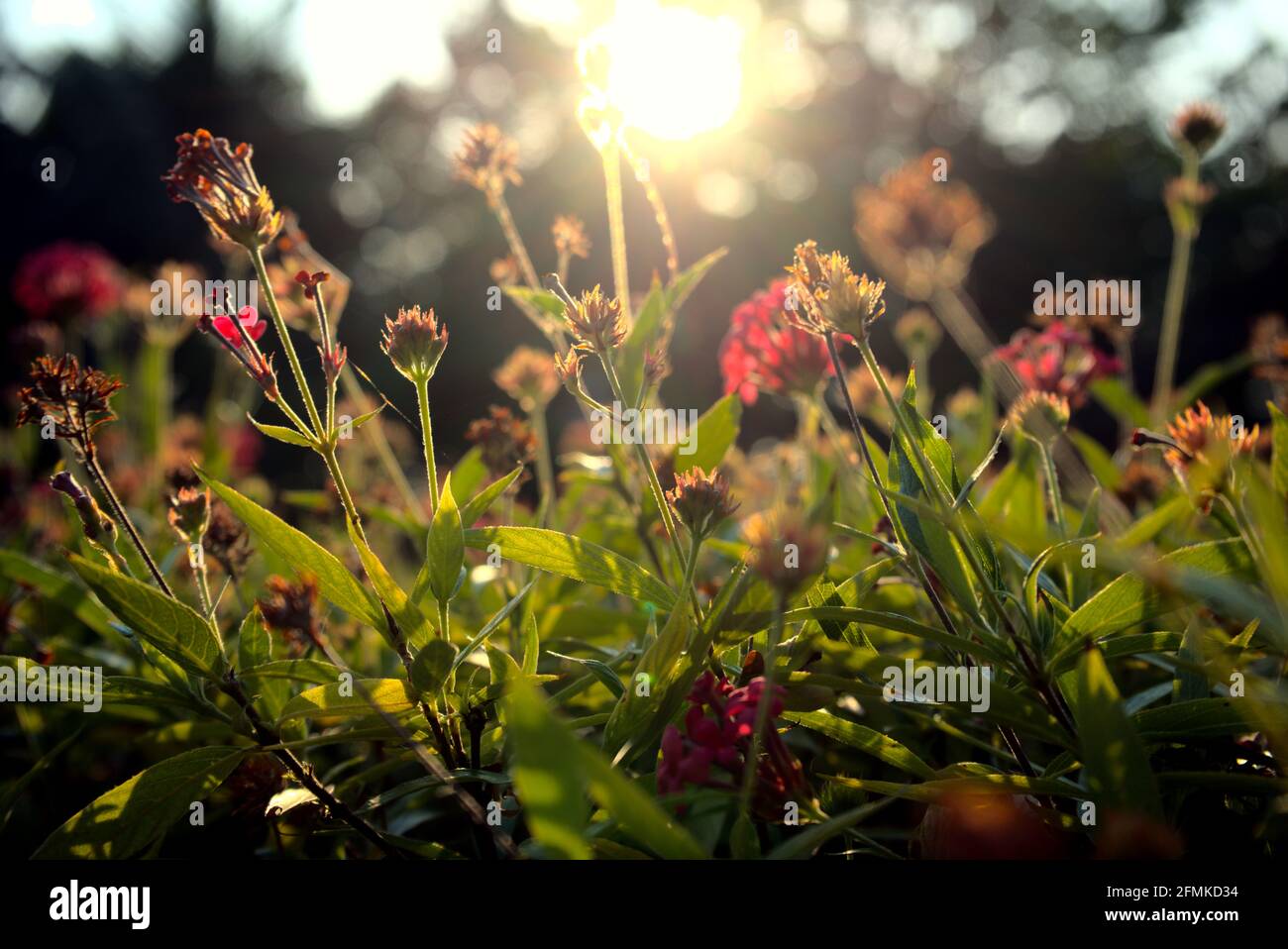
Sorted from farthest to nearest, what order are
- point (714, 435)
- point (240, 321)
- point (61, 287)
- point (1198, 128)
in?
point (61, 287)
point (1198, 128)
point (714, 435)
point (240, 321)

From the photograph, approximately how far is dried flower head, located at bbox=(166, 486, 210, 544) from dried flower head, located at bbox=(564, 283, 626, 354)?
0.43 metres

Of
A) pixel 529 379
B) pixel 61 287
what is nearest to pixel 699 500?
pixel 529 379

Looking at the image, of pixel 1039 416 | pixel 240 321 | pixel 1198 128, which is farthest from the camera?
pixel 1198 128

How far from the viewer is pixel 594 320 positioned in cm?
88

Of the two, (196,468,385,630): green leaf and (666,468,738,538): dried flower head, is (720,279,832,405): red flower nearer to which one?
(666,468,738,538): dried flower head

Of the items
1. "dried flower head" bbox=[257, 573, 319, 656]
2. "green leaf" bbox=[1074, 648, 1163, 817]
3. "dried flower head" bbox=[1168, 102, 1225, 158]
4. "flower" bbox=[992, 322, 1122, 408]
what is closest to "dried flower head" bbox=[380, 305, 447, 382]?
"dried flower head" bbox=[257, 573, 319, 656]

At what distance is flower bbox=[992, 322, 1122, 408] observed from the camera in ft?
4.38

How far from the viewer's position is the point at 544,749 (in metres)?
0.55

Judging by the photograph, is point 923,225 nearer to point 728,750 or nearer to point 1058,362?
point 1058,362

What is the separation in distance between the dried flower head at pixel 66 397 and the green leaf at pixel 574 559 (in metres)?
0.39

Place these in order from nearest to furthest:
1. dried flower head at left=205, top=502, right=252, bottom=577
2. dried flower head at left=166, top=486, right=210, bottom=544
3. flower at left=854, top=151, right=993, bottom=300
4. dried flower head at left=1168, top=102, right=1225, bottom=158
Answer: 1. dried flower head at left=166, top=486, right=210, bottom=544
2. dried flower head at left=205, top=502, right=252, bottom=577
3. flower at left=854, top=151, right=993, bottom=300
4. dried flower head at left=1168, top=102, right=1225, bottom=158

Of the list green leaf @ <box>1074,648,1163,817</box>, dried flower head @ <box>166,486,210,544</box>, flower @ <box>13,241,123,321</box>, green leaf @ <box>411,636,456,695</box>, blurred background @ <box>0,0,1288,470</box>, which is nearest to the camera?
green leaf @ <box>1074,648,1163,817</box>

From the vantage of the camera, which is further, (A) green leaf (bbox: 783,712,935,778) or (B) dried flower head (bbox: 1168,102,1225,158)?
(B) dried flower head (bbox: 1168,102,1225,158)

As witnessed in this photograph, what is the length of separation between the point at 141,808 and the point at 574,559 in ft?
1.48
